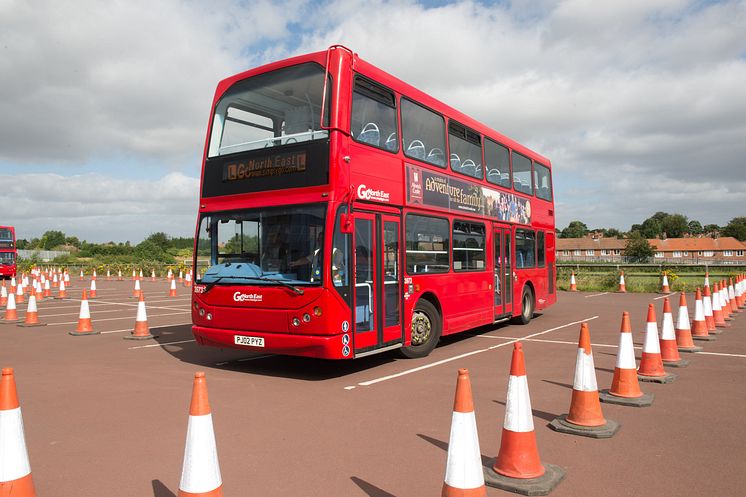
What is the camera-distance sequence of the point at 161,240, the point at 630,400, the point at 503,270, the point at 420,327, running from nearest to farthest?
the point at 630,400 → the point at 420,327 → the point at 503,270 → the point at 161,240

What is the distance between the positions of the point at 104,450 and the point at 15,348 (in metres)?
7.33

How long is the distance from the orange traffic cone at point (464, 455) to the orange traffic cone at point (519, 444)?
2.33 ft

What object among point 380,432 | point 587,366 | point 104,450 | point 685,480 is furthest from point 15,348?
point 685,480

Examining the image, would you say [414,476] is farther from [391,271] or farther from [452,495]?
[391,271]

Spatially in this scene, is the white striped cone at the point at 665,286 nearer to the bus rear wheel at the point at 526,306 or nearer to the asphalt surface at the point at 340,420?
the bus rear wheel at the point at 526,306

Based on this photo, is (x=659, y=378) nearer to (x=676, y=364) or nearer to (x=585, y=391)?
(x=676, y=364)

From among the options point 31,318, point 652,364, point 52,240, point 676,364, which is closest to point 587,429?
point 652,364

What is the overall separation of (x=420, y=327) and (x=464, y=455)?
6.16 m

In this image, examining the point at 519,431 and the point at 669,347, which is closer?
the point at 519,431

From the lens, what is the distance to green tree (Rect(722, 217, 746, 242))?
140125 mm

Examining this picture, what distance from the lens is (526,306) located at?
14.5 meters

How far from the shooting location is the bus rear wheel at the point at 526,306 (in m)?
14.3

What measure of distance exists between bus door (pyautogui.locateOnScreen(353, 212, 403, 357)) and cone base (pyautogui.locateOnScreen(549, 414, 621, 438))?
3115 mm

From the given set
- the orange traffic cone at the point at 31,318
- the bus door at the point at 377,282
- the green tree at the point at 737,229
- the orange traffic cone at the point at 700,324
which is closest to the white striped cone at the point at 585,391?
the bus door at the point at 377,282
